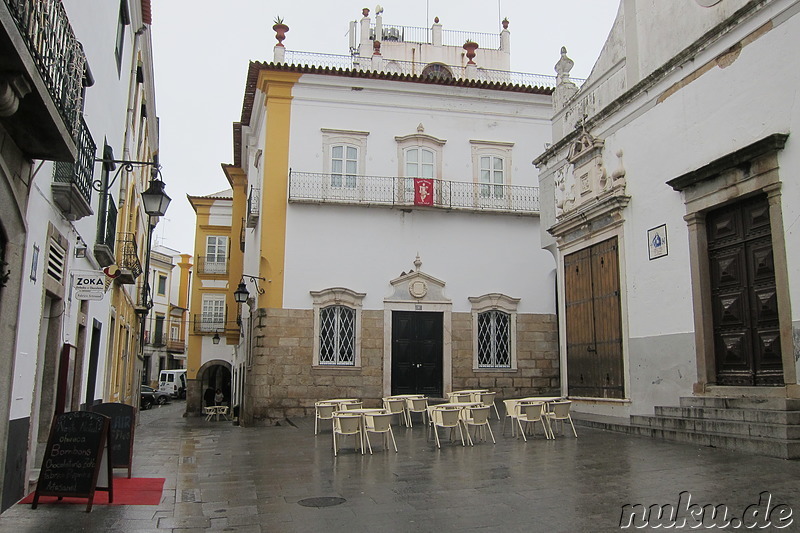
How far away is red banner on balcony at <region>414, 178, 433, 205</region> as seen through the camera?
1881cm

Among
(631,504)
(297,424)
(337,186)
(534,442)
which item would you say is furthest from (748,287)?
(337,186)

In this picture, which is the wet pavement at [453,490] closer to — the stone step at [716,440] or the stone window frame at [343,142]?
the stone step at [716,440]

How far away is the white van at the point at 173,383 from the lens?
44125 mm

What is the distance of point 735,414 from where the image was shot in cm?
862

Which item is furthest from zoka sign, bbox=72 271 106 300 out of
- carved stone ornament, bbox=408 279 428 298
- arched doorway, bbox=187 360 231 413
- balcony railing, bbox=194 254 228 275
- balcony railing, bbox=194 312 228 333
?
balcony railing, bbox=194 254 228 275

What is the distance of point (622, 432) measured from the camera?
424 inches

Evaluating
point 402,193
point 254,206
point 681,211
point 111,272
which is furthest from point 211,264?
point 681,211

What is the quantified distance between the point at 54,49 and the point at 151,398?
34576mm

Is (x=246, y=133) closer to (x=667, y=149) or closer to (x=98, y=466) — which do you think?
(x=667, y=149)

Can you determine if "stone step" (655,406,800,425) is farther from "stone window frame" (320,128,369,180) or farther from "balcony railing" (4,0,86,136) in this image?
"stone window frame" (320,128,369,180)

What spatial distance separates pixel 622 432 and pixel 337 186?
10545 millimetres

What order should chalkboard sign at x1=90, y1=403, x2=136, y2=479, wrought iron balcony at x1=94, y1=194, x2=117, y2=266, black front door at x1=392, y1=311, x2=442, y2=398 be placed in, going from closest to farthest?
chalkboard sign at x1=90, y1=403, x2=136, y2=479 → wrought iron balcony at x1=94, y1=194, x2=117, y2=266 → black front door at x1=392, y1=311, x2=442, y2=398

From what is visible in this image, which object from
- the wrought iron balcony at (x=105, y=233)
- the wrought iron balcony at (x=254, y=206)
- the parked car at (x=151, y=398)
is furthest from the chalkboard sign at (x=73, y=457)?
the parked car at (x=151, y=398)

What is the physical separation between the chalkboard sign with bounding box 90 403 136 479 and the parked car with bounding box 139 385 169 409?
30243mm
